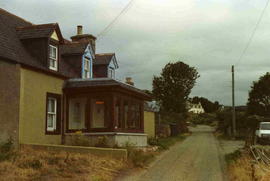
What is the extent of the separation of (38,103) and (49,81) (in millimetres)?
1503

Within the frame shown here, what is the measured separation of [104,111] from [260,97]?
36.1 meters

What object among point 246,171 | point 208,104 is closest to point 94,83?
point 246,171

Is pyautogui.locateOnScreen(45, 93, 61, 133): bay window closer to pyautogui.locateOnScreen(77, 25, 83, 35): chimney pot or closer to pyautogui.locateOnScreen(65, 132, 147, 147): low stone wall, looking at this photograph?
pyautogui.locateOnScreen(65, 132, 147, 147): low stone wall

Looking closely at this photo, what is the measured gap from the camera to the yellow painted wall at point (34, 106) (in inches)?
687

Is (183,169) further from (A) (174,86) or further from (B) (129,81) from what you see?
(A) (174,86)

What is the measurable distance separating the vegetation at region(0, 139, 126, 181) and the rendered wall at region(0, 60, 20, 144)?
0.74 m

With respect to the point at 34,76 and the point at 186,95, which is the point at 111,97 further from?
the point at 186,95

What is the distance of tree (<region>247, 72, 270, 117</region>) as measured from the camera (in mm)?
51006

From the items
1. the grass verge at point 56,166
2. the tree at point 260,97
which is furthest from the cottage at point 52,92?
Answer: the tree at point 260,97

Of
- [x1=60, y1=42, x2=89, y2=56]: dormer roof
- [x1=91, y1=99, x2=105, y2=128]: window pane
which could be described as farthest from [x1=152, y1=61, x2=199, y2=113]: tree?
[x1=60, y1=42, x2=89, y2=56]: dormer roof

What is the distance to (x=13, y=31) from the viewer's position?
19703mm

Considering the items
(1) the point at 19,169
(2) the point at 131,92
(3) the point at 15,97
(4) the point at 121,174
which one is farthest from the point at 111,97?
(1) the point at 19,169

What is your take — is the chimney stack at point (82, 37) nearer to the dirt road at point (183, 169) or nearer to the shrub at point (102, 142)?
the shrub at point (102, 142)

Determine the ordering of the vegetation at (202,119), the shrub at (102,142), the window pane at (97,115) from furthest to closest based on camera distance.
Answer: the vegetation at (202,119) → the window pane at (97,115) → the shrub at (102,142)
